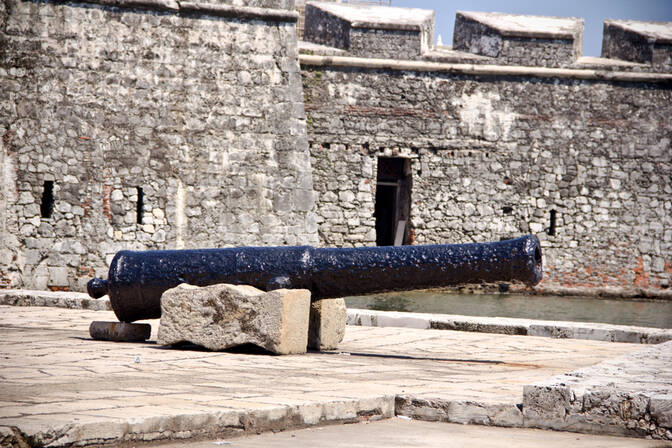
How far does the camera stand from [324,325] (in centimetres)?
586

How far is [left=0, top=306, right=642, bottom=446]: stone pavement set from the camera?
317 cm

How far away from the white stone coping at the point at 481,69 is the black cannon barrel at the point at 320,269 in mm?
7780

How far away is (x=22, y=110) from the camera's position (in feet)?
34.4

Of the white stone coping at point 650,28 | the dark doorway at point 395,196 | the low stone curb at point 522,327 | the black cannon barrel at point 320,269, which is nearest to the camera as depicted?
the black cannon barrel at point 320,269

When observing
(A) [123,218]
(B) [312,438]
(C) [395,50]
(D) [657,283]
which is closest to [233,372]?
(B) [312,438]

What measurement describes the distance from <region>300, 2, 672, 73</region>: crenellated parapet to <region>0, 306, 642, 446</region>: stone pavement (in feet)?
25.4

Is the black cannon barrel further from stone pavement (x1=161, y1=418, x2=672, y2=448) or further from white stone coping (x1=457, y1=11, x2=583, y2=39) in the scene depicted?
white stone coping (x1=457, y1=11, x2=583, y2=39)

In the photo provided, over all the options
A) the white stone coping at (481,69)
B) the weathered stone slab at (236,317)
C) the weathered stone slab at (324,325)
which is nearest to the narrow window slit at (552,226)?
the white stone coping at (481,69)

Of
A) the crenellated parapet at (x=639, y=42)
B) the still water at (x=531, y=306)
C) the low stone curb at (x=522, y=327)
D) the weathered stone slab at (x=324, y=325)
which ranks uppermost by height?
the crenellated parapet at (x=639, y=42)

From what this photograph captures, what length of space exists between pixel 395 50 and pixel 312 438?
10936mm

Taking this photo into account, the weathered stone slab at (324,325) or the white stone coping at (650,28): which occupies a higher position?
the white stone coping at (650,28)

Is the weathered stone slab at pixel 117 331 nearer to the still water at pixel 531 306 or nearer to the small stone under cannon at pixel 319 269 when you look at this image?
the small stone under cannon at pixel 319 269

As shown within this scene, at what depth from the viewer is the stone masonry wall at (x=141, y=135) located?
1050 cm

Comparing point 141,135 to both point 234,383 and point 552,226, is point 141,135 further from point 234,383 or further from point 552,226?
point 234,383
